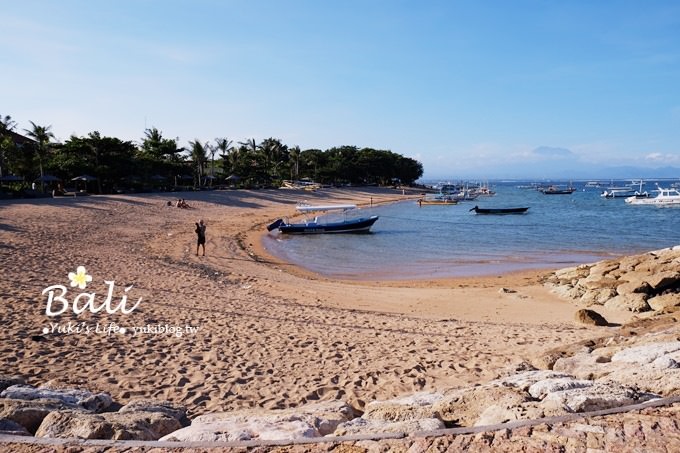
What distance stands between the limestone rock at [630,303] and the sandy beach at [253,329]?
420mm

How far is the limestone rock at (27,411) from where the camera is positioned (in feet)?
15.2

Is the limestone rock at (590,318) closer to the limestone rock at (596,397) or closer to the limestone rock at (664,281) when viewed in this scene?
the limestone rock at (664,281)

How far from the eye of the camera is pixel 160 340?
28.8ft

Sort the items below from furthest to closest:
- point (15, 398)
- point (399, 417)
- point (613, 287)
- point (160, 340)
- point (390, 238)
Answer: point (390, 238) < point (613, 287) < point (160, 340) < point (15, 398) < point (399, 417)

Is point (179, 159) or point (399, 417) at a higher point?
point (179, 159)

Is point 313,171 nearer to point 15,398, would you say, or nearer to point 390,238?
point 390,238

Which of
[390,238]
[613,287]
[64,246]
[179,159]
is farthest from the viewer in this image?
[179,159]

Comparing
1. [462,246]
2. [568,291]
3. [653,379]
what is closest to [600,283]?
[568,291]

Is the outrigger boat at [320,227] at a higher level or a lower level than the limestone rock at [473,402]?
lower

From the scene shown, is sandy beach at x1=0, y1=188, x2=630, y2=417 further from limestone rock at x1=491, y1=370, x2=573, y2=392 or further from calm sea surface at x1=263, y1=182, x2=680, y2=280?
calm sea surface at x1=263, y1=182, x2=680, y2=280

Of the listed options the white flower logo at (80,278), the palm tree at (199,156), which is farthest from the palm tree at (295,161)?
the white flower logo at (80,278)

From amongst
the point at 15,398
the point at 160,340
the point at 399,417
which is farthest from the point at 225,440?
the point at 160,340

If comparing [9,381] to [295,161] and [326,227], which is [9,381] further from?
[295,161]

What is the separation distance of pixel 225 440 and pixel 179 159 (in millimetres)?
68136
